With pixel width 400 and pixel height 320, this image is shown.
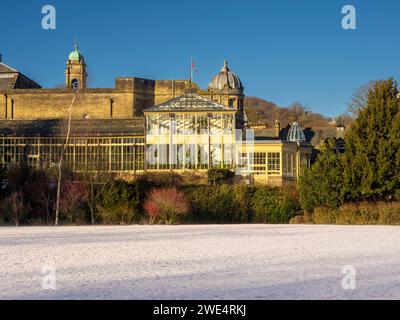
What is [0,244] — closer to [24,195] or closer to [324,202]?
[24,195]

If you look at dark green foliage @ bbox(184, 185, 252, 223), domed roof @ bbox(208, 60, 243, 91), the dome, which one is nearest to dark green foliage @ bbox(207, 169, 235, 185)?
dark green foliage @ bbox(184, 185, 252, 223)

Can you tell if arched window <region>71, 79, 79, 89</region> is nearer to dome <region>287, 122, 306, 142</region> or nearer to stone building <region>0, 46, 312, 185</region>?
stone building <region>0, 46, 312, 185</region>

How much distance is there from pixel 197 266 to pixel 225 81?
5060 centimetres

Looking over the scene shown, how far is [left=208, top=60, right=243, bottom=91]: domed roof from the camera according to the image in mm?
64562

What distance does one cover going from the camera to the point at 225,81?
6519cm

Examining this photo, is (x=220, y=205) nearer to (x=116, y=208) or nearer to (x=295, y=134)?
(x=116, y=208)

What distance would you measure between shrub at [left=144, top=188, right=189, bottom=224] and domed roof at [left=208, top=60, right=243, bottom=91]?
98.9 feet

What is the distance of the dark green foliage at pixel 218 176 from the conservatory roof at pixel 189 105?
4.76m

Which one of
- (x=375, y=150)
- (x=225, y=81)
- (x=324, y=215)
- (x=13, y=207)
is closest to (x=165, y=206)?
(x=13, y=207)

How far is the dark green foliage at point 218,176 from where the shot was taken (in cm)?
4116

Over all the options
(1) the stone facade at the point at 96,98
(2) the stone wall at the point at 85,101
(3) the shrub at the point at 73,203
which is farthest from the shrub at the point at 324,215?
(2) the stone wall at the point at 85,101

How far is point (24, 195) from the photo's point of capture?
35.0 m

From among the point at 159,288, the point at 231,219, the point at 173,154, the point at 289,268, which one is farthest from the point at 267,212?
the point at 159,288

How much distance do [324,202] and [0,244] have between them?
56.2 ft
